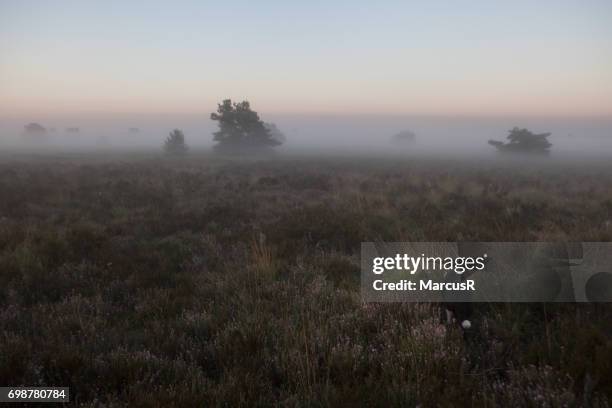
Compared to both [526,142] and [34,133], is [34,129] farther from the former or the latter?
[526,142]

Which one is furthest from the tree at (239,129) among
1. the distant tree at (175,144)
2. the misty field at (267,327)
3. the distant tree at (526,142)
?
the misty field at (267,327)

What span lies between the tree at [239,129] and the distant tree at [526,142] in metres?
35.8

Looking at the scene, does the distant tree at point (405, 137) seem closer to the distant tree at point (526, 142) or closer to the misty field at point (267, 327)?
the distant tree at point (526, 142)

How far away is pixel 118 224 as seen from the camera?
8.70 m

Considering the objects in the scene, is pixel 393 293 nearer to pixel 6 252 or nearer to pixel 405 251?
pixel 405 251

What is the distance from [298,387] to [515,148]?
63441mm

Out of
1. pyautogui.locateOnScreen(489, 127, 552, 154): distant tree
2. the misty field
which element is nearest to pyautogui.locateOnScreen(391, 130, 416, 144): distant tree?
pyautogui.locateOnScreen(489, 127, 552, 154): distant tree

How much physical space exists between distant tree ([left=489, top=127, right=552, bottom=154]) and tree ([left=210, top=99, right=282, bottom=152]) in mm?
35798

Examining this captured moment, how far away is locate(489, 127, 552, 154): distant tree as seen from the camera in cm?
5397

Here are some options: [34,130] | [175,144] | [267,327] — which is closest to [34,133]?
[34,130]

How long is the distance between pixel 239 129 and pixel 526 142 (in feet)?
147

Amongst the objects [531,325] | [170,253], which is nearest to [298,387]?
[531,325]

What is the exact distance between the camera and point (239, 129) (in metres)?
55.9

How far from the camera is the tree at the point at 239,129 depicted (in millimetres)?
55094
